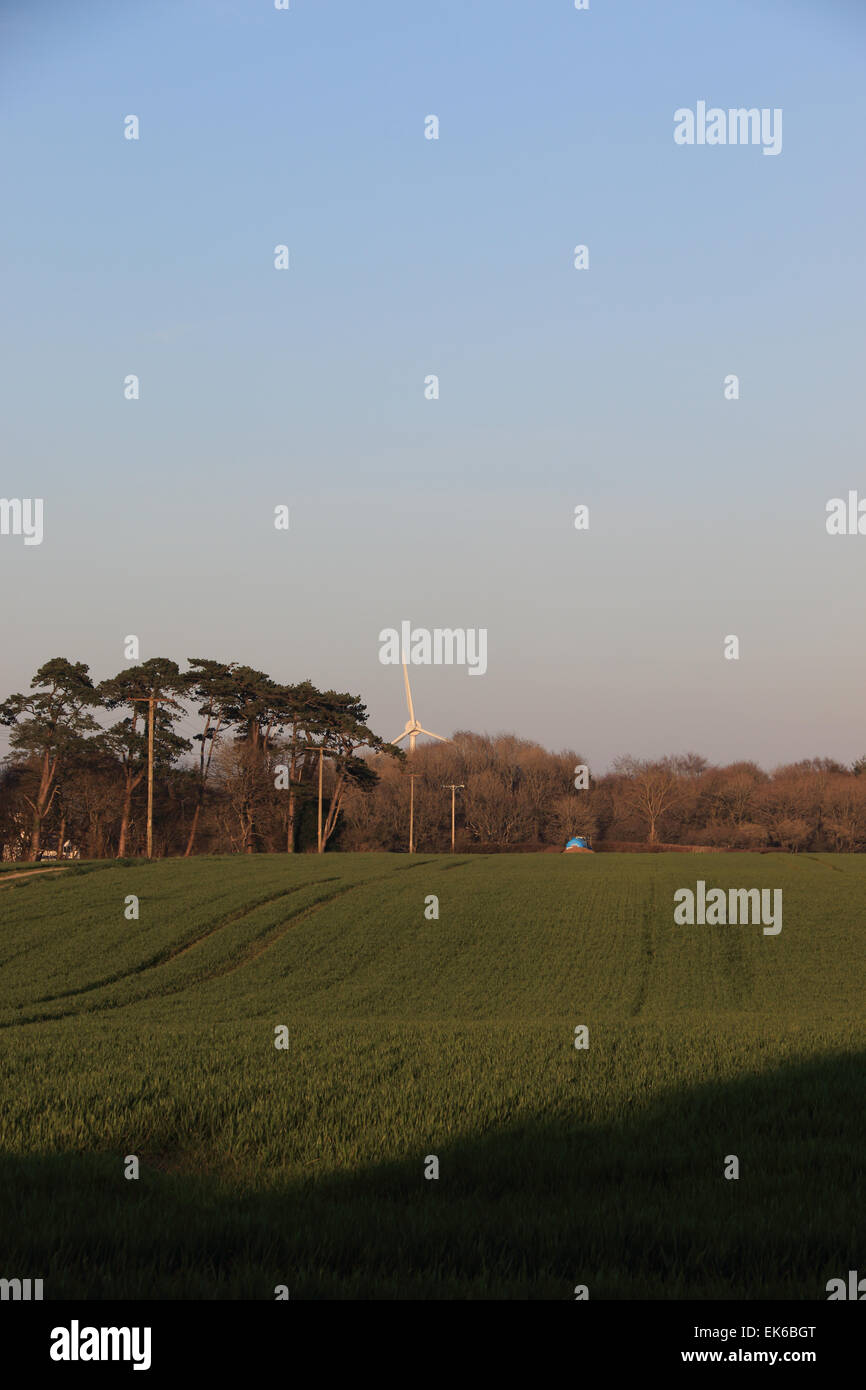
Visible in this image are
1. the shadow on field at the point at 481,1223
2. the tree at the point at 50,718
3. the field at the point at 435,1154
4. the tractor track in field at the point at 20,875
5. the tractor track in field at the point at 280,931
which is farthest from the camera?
the tree at the point at 50,718

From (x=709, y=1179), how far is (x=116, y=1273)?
4718 mm

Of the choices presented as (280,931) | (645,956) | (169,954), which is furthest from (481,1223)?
(280,931)

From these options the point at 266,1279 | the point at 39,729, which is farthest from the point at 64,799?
the point at 266,1279

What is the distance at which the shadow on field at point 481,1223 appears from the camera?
6449 mm

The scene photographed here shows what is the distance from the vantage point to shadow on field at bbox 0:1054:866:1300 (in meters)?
6.45

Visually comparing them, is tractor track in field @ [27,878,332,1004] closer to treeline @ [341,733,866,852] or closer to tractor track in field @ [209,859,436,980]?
tractor track in field @ [209,859,436,980]

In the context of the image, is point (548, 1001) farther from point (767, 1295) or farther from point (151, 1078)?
point (767, 1295)

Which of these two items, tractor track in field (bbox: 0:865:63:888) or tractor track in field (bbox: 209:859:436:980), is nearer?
tractor track in field (bbox: 209:859:436:980)

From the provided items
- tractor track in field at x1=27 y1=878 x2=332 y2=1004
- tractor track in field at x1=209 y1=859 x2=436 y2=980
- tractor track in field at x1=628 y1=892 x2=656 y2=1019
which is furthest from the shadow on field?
tractor track in field at x1=209 y1=859 x2=436 y2=980

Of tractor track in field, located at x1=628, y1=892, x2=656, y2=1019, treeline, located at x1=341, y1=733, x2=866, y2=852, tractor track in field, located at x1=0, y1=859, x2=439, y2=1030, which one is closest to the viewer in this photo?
tractor track in field, located at x1=0, y1=859, x2=439, y2=1030

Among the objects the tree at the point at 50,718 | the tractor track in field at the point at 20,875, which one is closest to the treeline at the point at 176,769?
the tree at the point at 50,718

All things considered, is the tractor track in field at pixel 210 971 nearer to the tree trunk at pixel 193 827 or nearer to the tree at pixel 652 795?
the tree trunk at pixel 193 827

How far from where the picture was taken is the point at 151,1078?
12281mm

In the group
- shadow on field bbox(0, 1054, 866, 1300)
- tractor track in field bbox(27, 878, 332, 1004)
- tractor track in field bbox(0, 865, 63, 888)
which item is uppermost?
tractor track in field bbox(0, 865, 63, 888)
